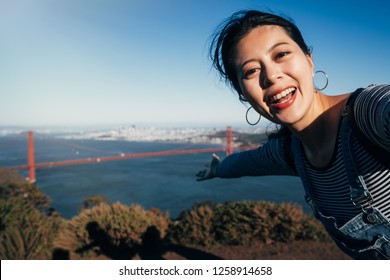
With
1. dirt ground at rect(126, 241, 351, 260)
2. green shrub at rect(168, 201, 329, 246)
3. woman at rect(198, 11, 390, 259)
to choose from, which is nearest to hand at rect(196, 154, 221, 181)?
woman at rect(198, 11, 390, 259)

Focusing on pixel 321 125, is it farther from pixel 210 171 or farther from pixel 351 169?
pixel 210 171

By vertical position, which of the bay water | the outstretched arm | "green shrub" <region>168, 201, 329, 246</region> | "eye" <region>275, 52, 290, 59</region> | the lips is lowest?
the bay water

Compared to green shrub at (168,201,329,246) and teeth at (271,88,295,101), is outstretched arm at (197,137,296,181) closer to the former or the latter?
teeth at (271,88,295,101)

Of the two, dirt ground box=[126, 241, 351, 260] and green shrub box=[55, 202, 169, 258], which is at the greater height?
green shrub box=[55, 202, 169, 258]

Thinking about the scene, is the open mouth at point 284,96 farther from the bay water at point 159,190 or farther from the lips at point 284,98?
the bay water at point 159,190
